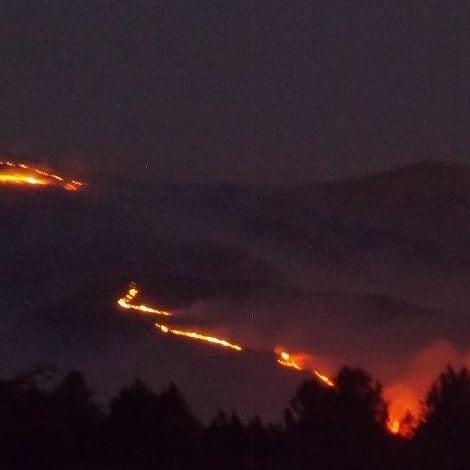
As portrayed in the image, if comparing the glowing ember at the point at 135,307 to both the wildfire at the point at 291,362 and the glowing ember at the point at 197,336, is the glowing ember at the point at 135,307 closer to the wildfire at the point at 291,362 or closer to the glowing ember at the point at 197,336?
the glowing ember at the point at 197,336

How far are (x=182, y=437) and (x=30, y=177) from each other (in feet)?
35.2

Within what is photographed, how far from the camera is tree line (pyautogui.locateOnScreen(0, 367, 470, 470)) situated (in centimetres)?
1062

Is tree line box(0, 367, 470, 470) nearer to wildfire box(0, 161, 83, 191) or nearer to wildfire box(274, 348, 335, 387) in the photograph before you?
wildfire box(274, 348, 335, 387)

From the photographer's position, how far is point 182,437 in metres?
10.9

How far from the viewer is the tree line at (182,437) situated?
34.9 feet

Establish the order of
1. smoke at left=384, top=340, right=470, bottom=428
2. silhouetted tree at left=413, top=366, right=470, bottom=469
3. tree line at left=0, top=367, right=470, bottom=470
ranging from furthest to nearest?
smoke at left=384, top=340, right=470, bottom=428 → silhouetted tree at left=413, top=366, right=470, bottom=469 → tree line at left=0, top=367, right=470, bottom=470

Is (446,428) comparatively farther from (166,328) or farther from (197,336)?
(166,328)

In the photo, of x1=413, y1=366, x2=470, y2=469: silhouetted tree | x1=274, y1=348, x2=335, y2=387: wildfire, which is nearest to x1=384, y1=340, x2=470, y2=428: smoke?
x1=413, y1=366, x2=470, y2=469: silhouetted tree

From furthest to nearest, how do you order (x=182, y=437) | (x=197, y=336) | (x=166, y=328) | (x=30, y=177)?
(x=30, y=177), (x=166, y=328), (x=197, y=336), (x=182, y=437)

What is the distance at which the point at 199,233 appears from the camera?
20.0m

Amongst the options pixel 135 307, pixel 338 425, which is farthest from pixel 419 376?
pixel 338 425

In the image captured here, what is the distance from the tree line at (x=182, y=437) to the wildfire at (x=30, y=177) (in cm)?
956

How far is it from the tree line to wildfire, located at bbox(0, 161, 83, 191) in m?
9.56

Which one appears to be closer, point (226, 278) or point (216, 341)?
point (216, 341)
